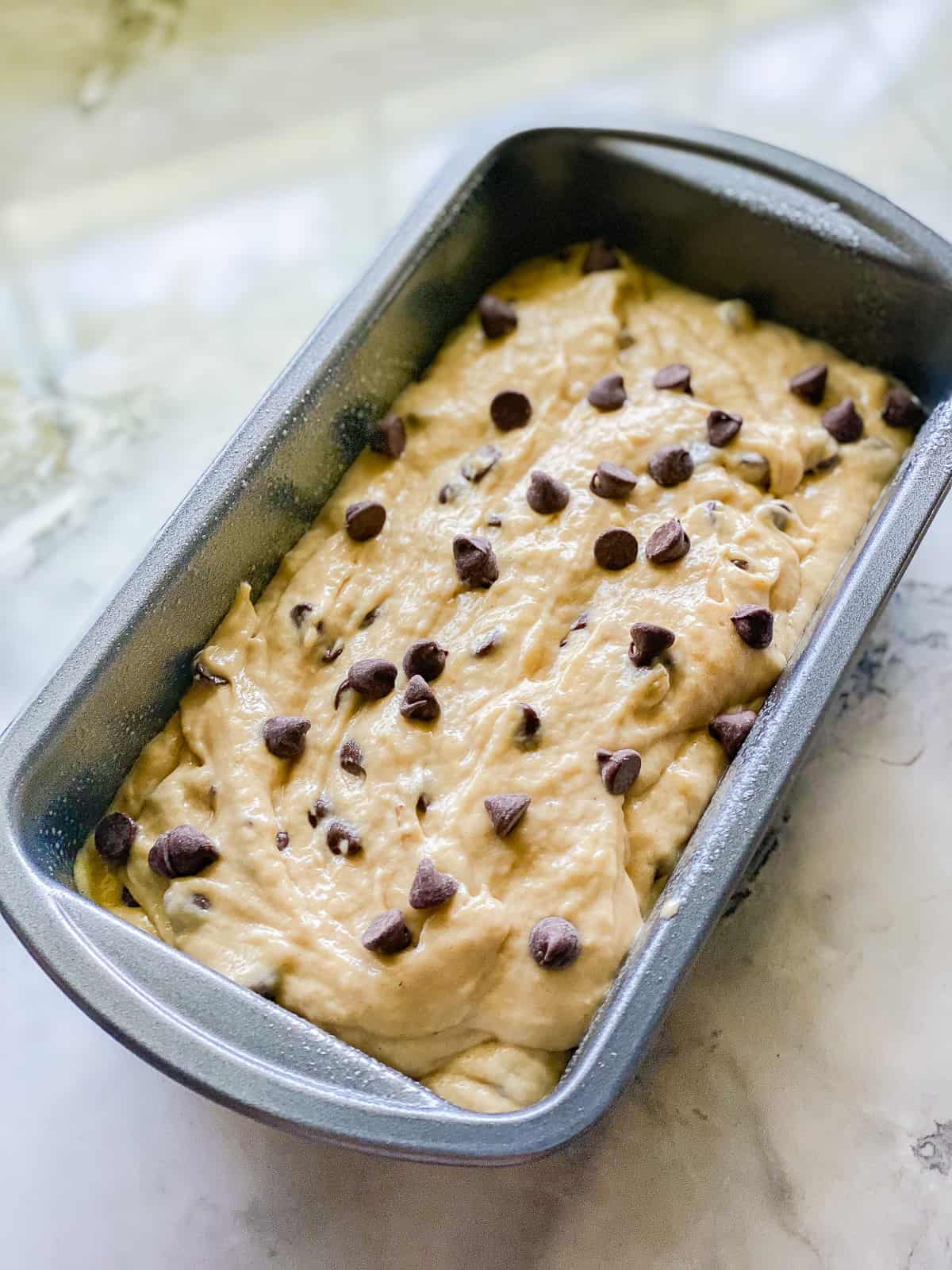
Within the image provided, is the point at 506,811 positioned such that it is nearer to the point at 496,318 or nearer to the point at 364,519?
the point at 364,519

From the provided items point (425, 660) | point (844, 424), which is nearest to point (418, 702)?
point (425, 660)

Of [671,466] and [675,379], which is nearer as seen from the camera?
[671,466]

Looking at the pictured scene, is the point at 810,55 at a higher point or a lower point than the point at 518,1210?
higher

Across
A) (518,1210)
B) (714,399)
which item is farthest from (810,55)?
(518,1210)

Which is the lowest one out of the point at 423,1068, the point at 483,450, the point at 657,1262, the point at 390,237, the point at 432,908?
the point at 657,1262

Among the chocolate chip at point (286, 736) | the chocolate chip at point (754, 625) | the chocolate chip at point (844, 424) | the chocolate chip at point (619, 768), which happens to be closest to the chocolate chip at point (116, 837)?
the chocolate chip at point (286, 736)

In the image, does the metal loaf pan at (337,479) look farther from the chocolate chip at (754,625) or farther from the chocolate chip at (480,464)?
the chocolate chip at (480,464)

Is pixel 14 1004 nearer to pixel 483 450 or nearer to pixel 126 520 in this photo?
pixel 126 520
